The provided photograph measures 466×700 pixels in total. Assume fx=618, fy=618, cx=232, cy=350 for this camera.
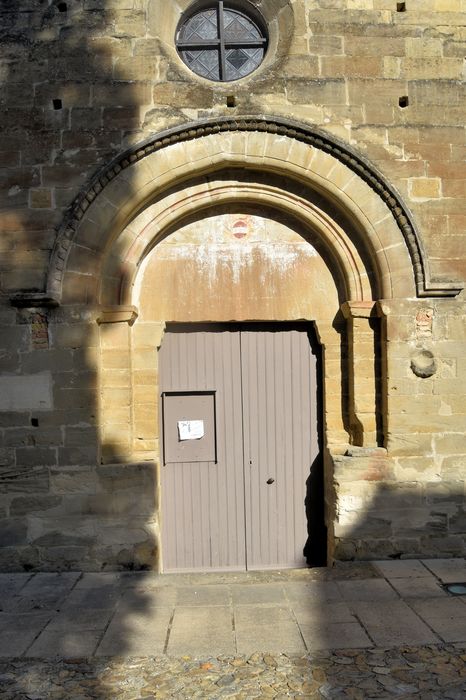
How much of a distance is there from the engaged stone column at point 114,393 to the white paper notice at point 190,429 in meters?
0.56

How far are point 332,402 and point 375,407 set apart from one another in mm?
436

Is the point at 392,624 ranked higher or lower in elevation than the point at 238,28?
lower

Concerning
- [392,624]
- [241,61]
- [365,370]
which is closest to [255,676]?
[392,624]

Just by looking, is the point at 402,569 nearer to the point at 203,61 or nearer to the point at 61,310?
the point at 61,310

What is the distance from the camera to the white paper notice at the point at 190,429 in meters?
6.33

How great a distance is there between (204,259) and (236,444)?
1935mm

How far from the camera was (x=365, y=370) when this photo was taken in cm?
615

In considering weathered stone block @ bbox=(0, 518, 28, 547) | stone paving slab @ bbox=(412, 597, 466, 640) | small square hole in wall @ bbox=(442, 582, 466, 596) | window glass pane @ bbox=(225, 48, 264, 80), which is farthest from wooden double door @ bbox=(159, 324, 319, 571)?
window glass pane @ bbox=(225, 48, 264, 80)

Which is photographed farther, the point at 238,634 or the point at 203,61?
the point at 203,61

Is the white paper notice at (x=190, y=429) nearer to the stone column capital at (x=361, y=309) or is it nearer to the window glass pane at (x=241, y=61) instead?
the stone column capital at (x=361, y=309)

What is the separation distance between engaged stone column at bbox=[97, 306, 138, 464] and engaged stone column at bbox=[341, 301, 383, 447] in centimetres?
221

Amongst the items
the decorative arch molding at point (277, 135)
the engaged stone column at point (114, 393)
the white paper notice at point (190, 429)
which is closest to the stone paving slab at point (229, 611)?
the engaged stone column at point (114, 393)

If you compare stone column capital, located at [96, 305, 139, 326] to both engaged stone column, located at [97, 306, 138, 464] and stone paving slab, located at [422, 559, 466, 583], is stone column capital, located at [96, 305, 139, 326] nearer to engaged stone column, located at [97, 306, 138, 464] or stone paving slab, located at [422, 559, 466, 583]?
engaged stone column, located at [97, 306, 138, 464]

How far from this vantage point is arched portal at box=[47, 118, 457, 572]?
597cm
